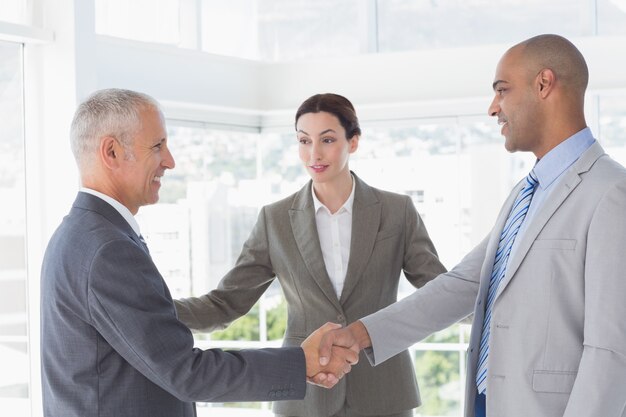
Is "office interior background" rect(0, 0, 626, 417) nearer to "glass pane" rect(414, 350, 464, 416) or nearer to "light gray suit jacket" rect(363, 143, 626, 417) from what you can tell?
"glass pane" rect(414, 350, 464, 416)

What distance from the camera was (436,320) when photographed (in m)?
2.96

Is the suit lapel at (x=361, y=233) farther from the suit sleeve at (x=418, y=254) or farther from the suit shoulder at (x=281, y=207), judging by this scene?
the suit shoulder at (x=281, y=207)

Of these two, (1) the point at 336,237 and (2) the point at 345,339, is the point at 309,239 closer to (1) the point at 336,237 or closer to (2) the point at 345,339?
(1) the point at 336,237

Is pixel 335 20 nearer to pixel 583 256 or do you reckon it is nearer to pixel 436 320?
pixel 436 320

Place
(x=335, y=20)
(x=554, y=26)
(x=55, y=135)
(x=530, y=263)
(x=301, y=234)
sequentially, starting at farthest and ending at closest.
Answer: (x=335, y=20), (x=554, y=26), (x=55, y=135), (x=301, y=234), (x=530, y=263)

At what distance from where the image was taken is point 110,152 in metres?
2.29

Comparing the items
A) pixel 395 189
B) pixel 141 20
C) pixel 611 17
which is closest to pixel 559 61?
pixel 141 20

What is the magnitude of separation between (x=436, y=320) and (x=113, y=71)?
3025mm

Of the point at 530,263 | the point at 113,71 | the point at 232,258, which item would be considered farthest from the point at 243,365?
the point at 232,258

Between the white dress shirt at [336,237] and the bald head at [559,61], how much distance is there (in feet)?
3.40

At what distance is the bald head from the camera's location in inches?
95.8

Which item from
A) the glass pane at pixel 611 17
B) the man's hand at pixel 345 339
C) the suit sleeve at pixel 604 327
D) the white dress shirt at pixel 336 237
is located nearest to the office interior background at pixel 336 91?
the glass pane at pixel 611 17

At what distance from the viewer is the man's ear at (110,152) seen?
227 centimetres

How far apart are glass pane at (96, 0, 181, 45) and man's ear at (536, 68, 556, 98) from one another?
357 cm
